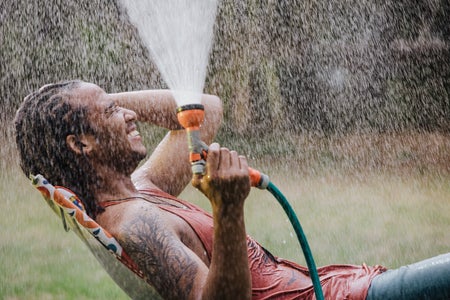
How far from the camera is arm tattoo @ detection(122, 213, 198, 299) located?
1.94m

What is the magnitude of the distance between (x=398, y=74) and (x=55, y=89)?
866 centimetres

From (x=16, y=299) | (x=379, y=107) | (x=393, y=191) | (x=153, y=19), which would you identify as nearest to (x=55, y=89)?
(x=16, y=299)

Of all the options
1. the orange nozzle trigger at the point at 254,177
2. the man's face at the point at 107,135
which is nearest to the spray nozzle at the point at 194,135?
the orange nozzle trigger at the point at 254,177

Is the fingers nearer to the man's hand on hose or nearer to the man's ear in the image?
the man's hand on hose

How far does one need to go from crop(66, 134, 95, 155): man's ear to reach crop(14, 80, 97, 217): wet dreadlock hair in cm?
1

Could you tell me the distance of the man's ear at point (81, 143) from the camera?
2.22 m

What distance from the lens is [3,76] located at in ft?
31.9

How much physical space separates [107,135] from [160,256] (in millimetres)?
465

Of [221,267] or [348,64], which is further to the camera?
[348,64]

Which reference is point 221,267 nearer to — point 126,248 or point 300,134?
point 126,248

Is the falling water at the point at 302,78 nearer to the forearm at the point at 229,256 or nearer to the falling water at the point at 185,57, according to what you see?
the falling water at the point at 185,57

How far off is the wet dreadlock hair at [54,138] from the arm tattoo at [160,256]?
0.27 meters

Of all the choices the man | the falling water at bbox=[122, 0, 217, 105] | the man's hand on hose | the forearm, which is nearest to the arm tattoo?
the man

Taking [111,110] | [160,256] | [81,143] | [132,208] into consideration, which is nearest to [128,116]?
[111,110]
